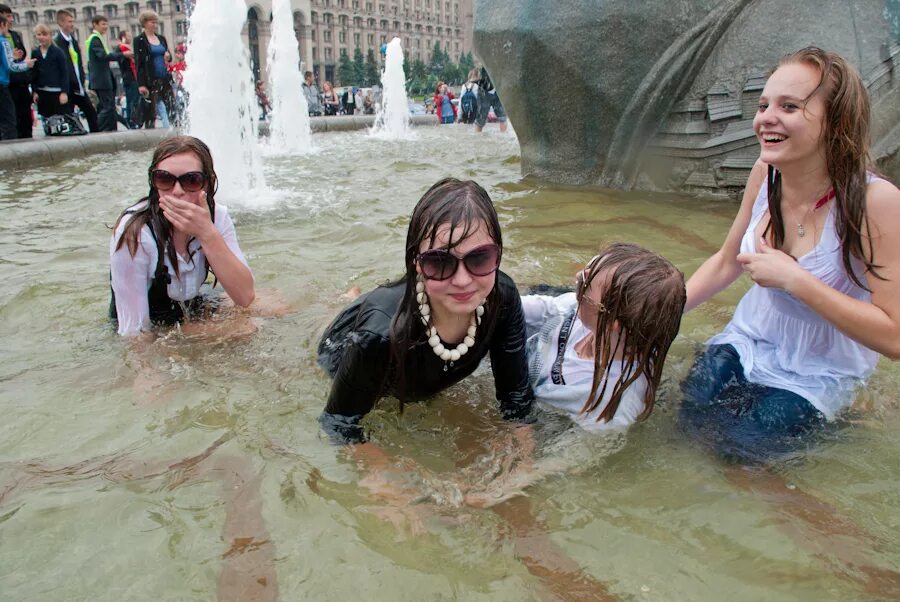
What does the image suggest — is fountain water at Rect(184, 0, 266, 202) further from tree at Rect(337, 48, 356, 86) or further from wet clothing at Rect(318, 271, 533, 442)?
tree at Rect(337, 48, 356, 86)

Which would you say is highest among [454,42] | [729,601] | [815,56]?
[454,42]

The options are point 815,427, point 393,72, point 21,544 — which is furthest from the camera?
point 393,72

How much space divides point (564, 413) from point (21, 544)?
1809mm

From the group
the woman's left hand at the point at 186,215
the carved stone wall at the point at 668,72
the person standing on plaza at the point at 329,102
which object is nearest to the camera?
the woman's left hand at the point at 186,215

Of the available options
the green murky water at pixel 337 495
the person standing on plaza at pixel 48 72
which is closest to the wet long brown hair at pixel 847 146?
the green murky water at pixel 337 495

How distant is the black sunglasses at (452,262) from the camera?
2072 mm

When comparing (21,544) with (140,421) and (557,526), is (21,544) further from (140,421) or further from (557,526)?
(557,526)

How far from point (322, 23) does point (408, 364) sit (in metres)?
98.0

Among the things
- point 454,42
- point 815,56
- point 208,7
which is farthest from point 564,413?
point 454,42

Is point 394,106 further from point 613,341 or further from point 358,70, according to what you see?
point 358,70

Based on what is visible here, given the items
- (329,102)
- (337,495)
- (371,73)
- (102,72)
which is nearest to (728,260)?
(337,495)

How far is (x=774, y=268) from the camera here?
2.35 meters

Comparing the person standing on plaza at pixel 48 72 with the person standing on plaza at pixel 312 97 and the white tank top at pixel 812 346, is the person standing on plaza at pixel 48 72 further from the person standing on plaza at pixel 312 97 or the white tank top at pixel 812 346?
the person standing on plaza at pixel 312 97

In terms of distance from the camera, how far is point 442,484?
234 centimetres
